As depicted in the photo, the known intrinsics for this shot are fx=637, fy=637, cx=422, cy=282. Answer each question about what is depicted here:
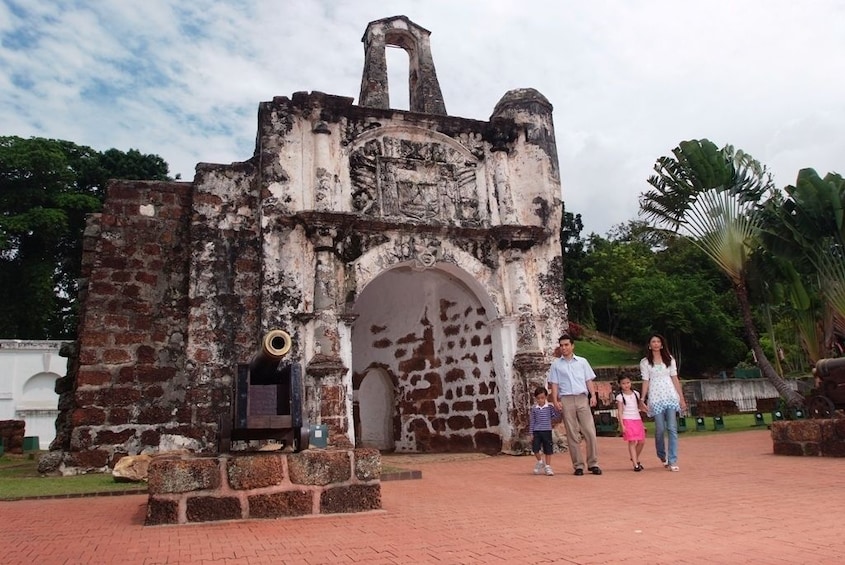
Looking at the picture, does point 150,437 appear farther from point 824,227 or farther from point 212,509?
point 824,227

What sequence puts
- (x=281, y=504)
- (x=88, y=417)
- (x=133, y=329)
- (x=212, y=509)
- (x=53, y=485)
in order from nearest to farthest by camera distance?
(x=212, y=509), (x=281, y=504), (x=53, y=485), (x=88, y=417), (x=133, y=329)

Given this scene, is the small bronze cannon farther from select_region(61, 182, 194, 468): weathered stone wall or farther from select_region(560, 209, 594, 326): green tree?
select_region(560, 209, 594, 326): green tree

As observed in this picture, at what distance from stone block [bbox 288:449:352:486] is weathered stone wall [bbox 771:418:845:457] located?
590 centimetres

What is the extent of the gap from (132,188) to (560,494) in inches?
314

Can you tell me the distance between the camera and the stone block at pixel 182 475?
14.9 feet

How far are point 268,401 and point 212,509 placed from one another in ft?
2.91

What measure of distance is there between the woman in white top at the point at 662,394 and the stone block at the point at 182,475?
195 inches

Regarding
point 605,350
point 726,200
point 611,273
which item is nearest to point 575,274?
point 611,273

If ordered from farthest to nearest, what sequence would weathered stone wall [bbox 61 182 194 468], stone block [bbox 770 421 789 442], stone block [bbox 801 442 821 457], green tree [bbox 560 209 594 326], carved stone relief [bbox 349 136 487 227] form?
green tree [bbox 560 209 594 326]
carved stone relief [bbox 349 136 487 227]
weathered stone wall [bbox 61 182 194 468]
stone block [bbox 770 421 789 442]
stone block [bbox 801 442 821 457]

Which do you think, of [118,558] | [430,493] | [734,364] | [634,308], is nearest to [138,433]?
[430,493]

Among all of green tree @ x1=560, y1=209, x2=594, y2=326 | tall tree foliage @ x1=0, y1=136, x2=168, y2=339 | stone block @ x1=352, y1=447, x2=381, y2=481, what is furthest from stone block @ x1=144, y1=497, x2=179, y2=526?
green tree @ x1=560, y1=209, x2=594, y2=326

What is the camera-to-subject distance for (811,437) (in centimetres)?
768

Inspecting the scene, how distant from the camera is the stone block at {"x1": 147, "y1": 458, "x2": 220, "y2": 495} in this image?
4.53m

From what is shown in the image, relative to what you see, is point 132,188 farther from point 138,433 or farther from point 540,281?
point 540,281
